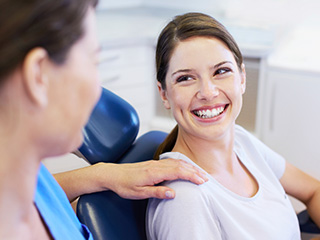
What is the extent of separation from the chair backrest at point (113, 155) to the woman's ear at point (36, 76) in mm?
609

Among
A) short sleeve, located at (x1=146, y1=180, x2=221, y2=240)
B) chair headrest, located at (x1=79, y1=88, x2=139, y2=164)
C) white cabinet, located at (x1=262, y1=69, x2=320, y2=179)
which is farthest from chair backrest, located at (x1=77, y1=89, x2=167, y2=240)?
white cabinet, located at (x1=262, y1=69, x2=320, y2=179)

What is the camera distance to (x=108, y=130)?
48.6 inches

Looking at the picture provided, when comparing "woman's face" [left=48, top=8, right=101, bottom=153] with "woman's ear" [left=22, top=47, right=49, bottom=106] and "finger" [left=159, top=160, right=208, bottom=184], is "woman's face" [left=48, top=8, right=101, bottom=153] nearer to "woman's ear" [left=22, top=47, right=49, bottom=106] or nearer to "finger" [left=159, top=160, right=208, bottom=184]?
"woman's ear" [left=22, top=47, right=49, bottom=106]

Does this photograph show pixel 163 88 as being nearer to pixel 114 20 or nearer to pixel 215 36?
pixel 215 36

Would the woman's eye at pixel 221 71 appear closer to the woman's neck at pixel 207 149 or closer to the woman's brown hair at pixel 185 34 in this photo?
the woman's brown hair at pixel 185 34

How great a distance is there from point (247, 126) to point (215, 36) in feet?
4.81

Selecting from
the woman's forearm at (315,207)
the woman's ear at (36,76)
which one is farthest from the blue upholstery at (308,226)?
the woman's ear at (36,76)

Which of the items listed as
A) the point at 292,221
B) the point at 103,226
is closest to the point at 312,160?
the point at 292,221

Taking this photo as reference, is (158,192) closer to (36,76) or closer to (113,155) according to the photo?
(113,155)

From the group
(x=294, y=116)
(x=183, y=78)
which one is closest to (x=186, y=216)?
(x=183, y=78)

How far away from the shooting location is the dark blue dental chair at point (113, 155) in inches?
43.0

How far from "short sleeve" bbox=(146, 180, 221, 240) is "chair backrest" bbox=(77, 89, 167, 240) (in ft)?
0.35

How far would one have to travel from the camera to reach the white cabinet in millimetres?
2219

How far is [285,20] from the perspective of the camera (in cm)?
262
